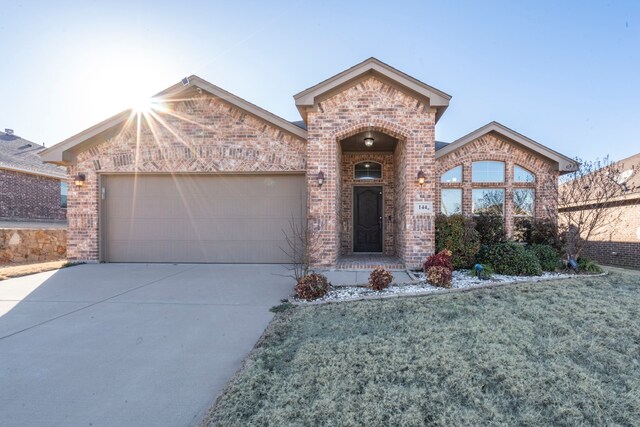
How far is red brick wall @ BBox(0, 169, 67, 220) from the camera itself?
13.2m

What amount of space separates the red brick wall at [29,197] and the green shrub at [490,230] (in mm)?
19524

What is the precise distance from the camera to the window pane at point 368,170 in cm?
915

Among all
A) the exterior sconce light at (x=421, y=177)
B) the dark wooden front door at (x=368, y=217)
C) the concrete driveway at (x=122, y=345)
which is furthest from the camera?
the dark wooden front door at (x=368, y=217)

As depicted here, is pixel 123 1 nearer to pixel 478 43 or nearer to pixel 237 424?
pixel 237 424

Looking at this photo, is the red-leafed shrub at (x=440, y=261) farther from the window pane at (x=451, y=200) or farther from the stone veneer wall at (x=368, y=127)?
the window pane at (x=451, y=200)

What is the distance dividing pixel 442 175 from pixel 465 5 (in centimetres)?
458

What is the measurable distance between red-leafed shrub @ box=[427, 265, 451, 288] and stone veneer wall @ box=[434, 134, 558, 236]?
12.1 ft

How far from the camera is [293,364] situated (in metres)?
2.71

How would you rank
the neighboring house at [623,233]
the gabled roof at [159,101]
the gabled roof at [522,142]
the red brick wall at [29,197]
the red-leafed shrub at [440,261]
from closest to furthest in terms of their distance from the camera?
the red-leafed shrub at [440,261], the gabled roof at [159,101], the gabled roof at [522,142], the neighboring house at [623,233], the red brick wall at [29,197]

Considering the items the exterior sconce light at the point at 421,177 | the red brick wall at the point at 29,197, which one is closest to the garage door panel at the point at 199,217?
the exterior sconce light at the point at 421,177

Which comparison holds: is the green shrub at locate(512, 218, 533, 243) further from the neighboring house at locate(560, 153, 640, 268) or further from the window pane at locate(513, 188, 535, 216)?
the neighboring house at locate(560, 153, 640, 268)

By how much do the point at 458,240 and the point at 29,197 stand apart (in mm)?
19082

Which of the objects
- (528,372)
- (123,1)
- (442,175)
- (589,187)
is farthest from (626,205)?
(123,1)

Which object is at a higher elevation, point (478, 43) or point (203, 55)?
point (478, 43)
